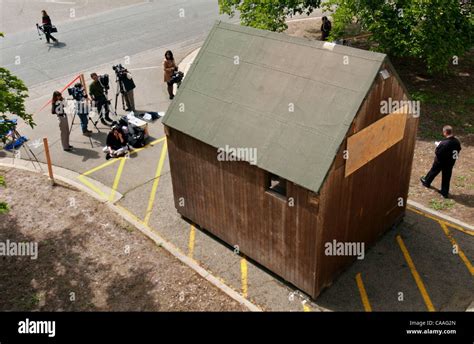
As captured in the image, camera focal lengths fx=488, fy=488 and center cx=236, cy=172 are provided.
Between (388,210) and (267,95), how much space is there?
411 centimetres

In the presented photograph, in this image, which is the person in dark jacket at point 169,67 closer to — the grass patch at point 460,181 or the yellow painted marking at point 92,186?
the yellow painted marking at point 92,186

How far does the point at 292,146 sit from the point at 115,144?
804cm

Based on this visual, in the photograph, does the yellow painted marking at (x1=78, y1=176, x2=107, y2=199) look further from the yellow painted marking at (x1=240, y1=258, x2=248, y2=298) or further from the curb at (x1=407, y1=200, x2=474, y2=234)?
the curb at (x1=407, y1=200, x2=474, y2=234)

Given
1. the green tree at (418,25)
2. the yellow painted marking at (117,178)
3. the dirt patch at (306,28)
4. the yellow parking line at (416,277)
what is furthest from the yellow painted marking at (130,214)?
the dirt patch at (306,28)

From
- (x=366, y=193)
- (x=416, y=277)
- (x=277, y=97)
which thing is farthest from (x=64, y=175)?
(x=416, y=277)

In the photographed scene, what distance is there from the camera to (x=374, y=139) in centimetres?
949

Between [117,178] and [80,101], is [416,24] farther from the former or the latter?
[80,101]

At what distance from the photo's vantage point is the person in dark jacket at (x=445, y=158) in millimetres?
11945

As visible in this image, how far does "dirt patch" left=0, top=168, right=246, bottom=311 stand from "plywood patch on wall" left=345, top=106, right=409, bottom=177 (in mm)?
3748

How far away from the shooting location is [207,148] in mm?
10344

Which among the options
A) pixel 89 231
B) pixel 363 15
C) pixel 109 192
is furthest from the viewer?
pixel 363 15

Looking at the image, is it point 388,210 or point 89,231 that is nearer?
point 388,210

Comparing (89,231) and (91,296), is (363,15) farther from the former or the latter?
(91,296)
